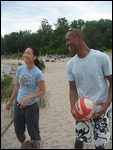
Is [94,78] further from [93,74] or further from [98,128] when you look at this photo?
[98,128]

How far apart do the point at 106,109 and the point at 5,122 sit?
Answer: 3780 mm

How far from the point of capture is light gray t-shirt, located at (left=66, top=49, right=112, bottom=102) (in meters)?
3.04

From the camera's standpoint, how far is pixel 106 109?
10.2 feet

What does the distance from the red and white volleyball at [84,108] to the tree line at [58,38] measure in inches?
1945

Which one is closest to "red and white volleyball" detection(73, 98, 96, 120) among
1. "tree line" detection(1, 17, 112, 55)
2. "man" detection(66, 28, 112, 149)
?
"man" detection(66, 28, 112, 149)

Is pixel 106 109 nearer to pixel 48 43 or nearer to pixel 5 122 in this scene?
pixel 5 122

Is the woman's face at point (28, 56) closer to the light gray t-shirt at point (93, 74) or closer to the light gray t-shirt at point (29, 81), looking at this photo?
the light gray t-shirt at point (29, 81)

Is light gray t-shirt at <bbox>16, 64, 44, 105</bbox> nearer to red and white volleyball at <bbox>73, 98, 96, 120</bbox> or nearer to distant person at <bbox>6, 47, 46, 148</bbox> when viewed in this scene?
distant person at <bbox>6, 47, 46, 148</bbox>

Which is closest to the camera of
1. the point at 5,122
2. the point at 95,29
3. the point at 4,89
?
the point at 5,122

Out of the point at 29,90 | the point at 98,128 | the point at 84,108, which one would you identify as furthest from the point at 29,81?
the point at 98,128

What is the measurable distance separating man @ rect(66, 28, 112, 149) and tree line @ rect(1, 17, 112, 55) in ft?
162

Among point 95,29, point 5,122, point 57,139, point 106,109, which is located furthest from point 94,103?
point 95,29

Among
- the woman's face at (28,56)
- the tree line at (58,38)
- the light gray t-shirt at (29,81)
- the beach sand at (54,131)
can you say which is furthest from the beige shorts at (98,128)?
the tree line at (58,38)

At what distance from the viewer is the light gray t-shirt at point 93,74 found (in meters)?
3.04
